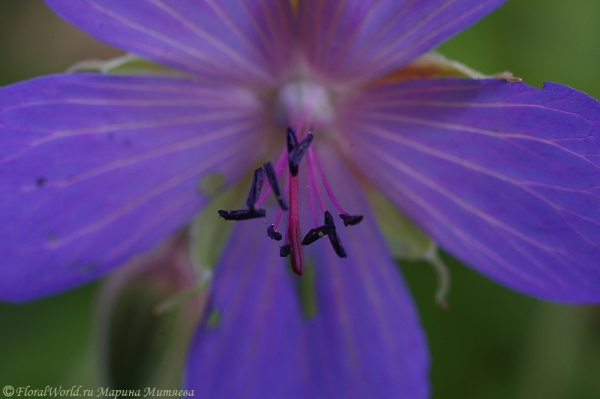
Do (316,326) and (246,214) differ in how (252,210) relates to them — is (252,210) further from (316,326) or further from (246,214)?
(316,326)

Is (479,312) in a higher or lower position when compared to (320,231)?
lower

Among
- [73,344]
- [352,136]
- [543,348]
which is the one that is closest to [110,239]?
[352,136]

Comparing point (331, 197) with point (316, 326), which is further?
point (316, 326)

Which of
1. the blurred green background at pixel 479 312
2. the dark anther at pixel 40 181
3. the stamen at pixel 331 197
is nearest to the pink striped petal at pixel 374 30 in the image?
the stamen at pixel 331 197

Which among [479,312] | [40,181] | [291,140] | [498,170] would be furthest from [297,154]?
[479,312]

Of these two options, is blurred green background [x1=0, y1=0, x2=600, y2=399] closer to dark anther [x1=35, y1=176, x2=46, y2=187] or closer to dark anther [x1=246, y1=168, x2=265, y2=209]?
dark anther [x1=35, y1=176, x2=46, y2=187]
